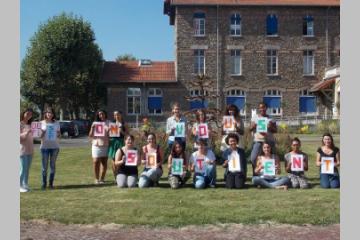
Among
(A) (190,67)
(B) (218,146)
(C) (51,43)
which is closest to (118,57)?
(C) (51,43)

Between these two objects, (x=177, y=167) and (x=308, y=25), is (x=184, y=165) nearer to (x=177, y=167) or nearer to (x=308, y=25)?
(x=177, y=167)

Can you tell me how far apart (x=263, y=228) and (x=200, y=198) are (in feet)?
7.17

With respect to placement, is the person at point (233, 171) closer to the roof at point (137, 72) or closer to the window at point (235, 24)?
the roof at point (137, 72)

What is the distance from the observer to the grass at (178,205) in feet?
25.9

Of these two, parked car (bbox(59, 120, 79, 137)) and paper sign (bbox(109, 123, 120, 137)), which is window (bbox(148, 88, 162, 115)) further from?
paper sign (bbox(109, 123, 120, 137))

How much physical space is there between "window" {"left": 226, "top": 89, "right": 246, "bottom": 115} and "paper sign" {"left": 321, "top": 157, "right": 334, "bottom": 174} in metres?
30.4

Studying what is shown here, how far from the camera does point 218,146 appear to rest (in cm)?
1658

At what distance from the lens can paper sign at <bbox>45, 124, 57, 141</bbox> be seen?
436 inches

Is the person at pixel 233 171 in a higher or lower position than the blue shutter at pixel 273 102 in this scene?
lower

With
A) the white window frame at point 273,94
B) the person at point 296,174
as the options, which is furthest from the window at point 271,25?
the person at point 296,174

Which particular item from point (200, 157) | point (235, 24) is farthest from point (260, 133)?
point (235, 24)

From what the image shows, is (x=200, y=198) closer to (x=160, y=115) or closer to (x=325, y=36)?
(x=160, y=115)

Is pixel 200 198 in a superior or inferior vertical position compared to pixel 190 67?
inferior

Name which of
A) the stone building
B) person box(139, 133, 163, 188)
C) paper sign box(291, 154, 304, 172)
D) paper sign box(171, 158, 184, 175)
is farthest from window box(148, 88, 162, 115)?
paper sign box(291, 154, 304, 172)
